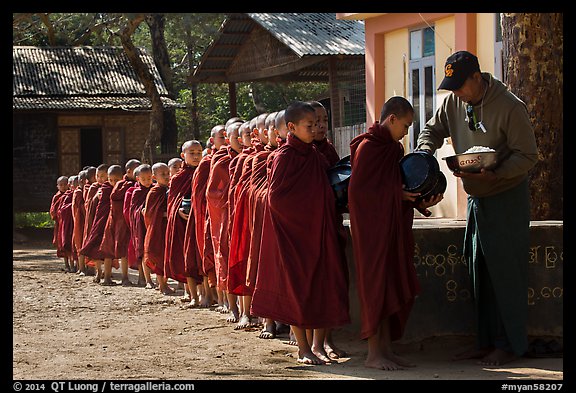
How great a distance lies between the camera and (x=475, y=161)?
679 centimetres

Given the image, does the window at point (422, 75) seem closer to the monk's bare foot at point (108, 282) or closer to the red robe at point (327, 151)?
the monk's bare foot at point (108, 282)

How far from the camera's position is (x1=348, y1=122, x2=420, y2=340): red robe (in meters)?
6.85

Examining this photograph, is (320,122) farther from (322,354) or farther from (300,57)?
(300,57)

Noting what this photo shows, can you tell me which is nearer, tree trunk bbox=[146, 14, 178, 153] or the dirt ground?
the dirt ground

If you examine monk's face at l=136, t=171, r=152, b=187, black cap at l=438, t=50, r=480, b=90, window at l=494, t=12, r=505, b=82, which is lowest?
monk's face at l=136, t=171, r=152, b=187

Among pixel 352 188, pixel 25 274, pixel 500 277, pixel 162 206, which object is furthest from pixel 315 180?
pixel 25 274

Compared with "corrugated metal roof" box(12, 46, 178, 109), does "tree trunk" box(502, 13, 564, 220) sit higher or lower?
lower

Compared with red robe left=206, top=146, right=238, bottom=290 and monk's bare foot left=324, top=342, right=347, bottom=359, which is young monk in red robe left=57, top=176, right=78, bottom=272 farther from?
monk's bare foot left=324, top=342, right=347, bottom=359

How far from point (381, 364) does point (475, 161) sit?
1458 millimetres

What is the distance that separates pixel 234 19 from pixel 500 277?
48.5ft

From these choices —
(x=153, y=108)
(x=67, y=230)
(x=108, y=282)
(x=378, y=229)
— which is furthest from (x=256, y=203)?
(x=153, y=108)

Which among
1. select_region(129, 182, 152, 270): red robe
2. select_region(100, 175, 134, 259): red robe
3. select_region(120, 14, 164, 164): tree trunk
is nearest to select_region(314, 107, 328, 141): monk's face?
select_region(129, 182, 152, 270): red robe

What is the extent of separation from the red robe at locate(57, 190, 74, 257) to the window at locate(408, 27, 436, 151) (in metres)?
5.79

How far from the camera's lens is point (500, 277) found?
278 inches
